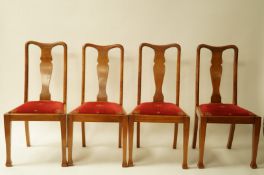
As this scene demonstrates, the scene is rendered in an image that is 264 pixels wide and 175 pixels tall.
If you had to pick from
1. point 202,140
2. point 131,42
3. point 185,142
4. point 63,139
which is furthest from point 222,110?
point 63,139

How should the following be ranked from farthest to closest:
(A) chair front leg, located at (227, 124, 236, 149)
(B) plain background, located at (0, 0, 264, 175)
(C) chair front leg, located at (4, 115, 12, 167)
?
(B) plain background, located at (0, 0, 264, 175) < (A) chair front leg, located at (227, 124, 236, 149) < (C) chair front leg, located at (4, 115, 12, 167)

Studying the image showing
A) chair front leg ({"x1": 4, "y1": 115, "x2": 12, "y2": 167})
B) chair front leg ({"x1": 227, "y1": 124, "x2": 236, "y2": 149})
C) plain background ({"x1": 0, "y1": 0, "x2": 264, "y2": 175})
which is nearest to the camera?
chair front leg ({"x1": 4, "y1": 115, "x2": 12, "y2": 167})

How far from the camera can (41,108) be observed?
2.45m

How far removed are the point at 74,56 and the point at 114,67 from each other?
420mm

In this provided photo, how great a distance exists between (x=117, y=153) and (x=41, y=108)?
0.81 metres

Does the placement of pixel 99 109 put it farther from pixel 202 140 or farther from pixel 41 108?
pixel 202 140

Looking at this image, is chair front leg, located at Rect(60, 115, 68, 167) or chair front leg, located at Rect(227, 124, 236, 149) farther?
chair front leg, located at Rect(227, 124, 236, 149)

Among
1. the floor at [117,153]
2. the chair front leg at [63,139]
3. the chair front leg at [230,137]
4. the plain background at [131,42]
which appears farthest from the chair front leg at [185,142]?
the chair front leg at [63,139]

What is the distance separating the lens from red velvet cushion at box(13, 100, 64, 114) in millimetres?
2410

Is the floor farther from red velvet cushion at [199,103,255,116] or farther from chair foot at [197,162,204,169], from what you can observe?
red velvet cushion at [199,103,255,116]

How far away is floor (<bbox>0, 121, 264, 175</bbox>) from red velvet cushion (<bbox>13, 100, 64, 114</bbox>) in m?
0.44

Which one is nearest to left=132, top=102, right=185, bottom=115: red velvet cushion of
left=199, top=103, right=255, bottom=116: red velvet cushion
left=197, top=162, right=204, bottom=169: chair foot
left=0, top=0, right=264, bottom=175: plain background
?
left=199, top=103, right=255, bottom=116: red velvet cushion

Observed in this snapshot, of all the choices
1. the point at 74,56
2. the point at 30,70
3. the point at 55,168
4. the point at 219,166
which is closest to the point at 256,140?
the point at 219,166

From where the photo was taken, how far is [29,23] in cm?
305
